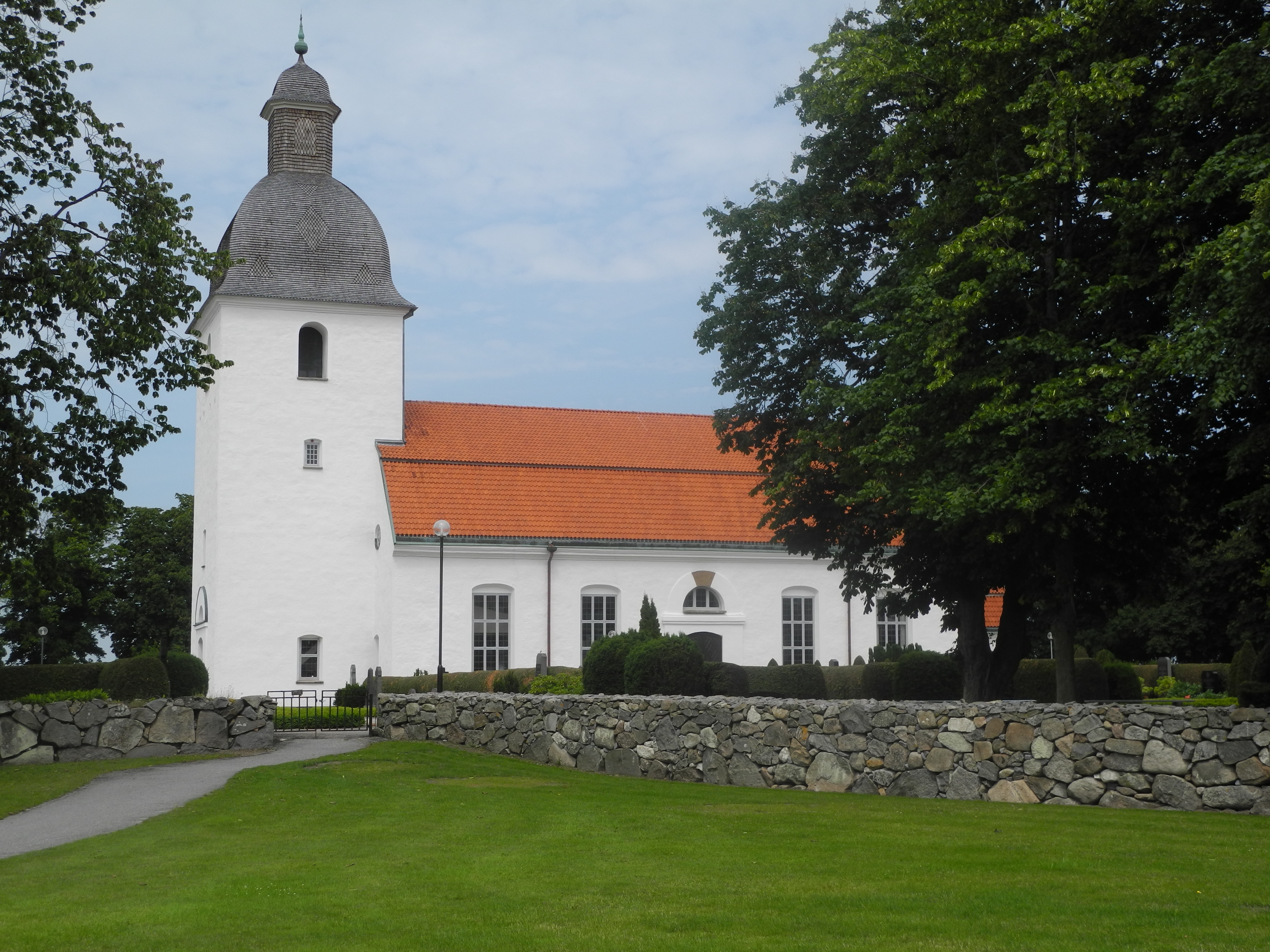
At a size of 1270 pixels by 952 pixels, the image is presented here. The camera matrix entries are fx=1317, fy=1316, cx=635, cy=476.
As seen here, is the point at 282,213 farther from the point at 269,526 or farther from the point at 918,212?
the point at 918,212

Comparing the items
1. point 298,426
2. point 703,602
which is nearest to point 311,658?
point 298,426

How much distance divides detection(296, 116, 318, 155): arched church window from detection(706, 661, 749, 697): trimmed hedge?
2050 centimetres

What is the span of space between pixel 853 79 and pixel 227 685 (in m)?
22.3

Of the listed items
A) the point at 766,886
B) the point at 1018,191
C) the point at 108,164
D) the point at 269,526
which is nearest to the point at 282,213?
the point at 269,526

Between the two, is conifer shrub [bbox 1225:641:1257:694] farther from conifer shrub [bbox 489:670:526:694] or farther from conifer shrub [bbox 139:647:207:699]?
conifer shrub [bbox 139:647:207:699]

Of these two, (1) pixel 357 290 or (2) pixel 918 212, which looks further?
(1) pixel 357 290

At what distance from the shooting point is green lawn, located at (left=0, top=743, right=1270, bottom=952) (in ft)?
23.8

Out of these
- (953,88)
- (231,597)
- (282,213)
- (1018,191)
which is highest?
(282,213)

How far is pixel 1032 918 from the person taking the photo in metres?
7.59

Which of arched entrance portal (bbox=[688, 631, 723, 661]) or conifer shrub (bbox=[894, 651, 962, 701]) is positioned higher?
arched entrance portal (bbox=[688, 631, 723, 661])

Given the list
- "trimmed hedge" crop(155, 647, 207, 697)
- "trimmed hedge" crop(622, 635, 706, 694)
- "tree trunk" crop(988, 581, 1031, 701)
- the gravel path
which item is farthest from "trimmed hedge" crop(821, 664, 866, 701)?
"trimmed hedge" crop(155, 647, 207, 697)

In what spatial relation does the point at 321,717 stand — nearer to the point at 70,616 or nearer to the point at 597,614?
the point at 597,614

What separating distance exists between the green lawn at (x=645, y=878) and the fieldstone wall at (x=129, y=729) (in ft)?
18.7

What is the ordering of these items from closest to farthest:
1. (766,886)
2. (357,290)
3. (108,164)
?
(766,886)
(108,164)
(357,290)
